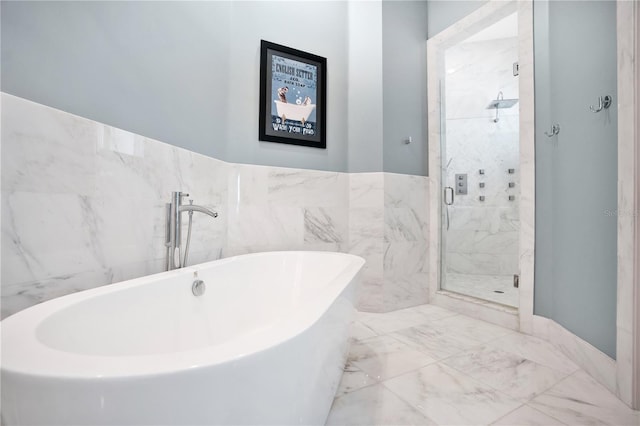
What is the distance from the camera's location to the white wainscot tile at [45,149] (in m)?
0.80

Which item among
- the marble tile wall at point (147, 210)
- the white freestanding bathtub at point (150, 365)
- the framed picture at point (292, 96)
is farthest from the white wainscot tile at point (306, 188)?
the white freestanding bathtub at point (150, 365)

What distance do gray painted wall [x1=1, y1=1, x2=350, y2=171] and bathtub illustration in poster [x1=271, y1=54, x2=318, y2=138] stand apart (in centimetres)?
13

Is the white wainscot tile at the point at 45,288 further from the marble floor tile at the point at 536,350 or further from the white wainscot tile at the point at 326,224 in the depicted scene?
the marble floor tile at the point at 536,350

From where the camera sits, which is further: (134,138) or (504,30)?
(504,30)

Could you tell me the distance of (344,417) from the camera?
1.07 m

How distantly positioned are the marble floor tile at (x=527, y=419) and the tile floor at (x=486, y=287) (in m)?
1.07

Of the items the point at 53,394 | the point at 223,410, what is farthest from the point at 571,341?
the point at 53,394

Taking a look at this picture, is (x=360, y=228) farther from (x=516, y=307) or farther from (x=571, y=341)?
(x=571, y=341)

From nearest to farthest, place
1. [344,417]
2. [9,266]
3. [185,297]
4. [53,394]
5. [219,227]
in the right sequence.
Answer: [53,394] → [9,266] → [344,417] → [185,297] → [219,227]

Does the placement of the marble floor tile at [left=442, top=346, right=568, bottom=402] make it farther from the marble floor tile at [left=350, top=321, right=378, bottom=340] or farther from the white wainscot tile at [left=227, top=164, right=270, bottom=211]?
the white wainscot tile at [left=227, top=164, right=270, bottom=211]

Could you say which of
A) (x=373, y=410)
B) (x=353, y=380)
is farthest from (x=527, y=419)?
(x=353, y=380)

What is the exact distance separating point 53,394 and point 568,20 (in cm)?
242

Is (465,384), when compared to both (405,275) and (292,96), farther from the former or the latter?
(292,96)

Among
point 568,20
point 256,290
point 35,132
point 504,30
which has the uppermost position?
point 504,30
